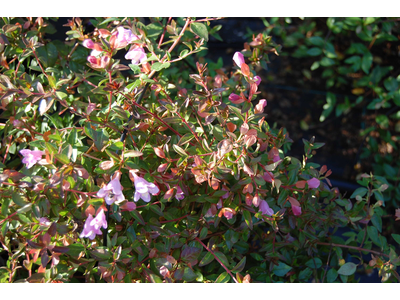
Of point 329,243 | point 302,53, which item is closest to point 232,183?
point 329,243

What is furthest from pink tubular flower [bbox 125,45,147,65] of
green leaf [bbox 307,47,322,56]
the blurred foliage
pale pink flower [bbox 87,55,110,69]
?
green leaf [bbox 307,47,322,56]

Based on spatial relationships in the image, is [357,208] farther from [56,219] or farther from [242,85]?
[56,219]

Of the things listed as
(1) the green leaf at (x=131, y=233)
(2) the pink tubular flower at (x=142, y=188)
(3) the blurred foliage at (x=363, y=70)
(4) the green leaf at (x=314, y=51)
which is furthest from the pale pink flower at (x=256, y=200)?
(4) the green leaf at (x=314, y=51)

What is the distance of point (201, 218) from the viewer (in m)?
0.97

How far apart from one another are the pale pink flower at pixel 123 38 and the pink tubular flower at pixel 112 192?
0.35 metres

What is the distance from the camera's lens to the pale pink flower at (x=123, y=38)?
0.87 metres

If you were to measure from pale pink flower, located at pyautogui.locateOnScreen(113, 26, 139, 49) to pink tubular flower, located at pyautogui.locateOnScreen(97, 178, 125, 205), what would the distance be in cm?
35

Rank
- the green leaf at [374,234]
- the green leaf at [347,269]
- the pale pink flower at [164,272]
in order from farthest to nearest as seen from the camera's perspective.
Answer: the green leaf at [374,234], the green leaf at [347,269], the pale pink flower at [164,272]

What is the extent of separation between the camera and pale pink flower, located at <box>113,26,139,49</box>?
34.3 inches

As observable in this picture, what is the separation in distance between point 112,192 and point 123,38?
0.41m

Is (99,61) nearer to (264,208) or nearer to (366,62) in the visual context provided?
(264,208)

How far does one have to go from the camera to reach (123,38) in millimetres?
895

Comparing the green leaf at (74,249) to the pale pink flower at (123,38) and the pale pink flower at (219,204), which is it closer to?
the pale pink flower at (219,204)

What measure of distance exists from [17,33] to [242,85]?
0.81 m
